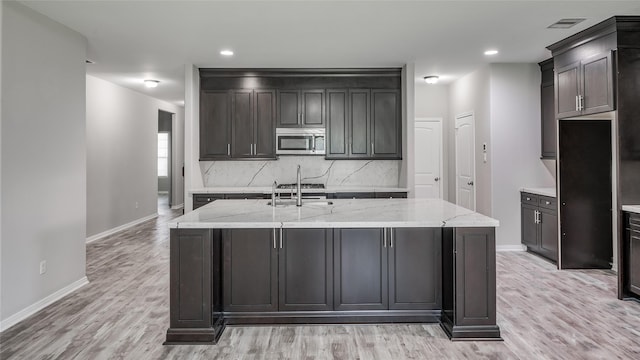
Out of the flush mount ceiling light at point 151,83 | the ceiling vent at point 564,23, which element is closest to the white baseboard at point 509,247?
the ceiling vent at point 564,23

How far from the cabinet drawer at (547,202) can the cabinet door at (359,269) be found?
297 centimetres

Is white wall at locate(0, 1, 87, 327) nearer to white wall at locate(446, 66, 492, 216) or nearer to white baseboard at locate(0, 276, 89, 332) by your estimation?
white baseboard at locate(0, 276, 89, 332)

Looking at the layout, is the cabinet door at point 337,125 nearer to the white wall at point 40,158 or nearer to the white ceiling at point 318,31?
the white ceiling at point 318,31

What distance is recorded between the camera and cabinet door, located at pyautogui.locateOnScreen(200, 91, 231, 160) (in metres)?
6.01

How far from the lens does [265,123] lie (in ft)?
19.8

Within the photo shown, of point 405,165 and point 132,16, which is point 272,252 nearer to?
point 132,16

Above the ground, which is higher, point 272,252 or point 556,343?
point 272,252

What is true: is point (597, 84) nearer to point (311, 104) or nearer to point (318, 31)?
point (318, 31)

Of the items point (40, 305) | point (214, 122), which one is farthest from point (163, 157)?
point (40, 305)

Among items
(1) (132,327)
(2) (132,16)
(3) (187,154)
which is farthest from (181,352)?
(3) (187,154)

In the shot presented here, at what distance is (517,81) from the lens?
228 inches

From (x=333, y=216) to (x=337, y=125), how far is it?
314 centimetres

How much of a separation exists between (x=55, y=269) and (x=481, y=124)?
221 inches

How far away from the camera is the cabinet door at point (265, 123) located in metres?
6.03
